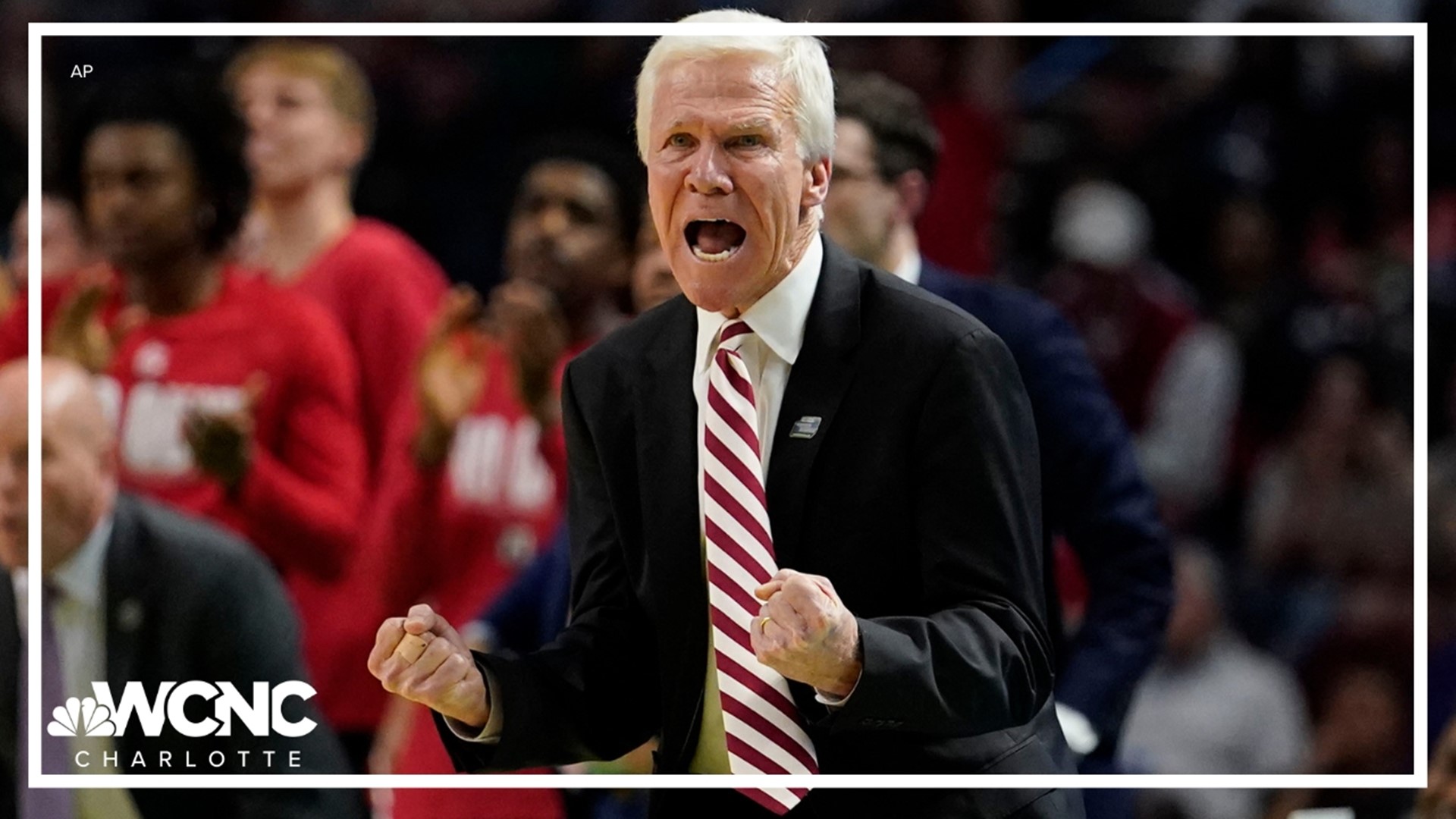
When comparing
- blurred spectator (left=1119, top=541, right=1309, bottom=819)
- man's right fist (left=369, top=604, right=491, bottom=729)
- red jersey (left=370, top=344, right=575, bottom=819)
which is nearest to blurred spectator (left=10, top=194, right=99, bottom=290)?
red jersey (left=370, top=344, right=575, bottom=819)

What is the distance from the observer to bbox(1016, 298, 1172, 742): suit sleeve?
9.91 ft

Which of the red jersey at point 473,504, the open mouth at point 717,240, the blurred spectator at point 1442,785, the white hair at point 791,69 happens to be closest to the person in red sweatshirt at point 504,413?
the red jersey at point 473,504

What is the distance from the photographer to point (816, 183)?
271cm

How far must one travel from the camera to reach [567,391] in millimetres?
2867

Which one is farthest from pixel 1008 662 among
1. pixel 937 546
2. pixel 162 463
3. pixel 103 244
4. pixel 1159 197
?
pixel 103 244

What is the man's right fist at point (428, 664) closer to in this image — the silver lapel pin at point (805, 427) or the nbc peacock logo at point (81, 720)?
the silver lapel pin at point (805, 427)

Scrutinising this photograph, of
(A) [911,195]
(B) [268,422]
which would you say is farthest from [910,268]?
(B) [268,422]

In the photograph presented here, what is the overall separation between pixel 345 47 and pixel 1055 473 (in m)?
1.29

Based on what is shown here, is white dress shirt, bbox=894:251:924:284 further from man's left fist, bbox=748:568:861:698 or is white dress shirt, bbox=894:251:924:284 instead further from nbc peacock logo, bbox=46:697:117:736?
nbc peacock logo, bbox=46:697:117:736

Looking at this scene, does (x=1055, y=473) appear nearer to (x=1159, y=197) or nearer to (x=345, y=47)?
(x=1159, y=197)

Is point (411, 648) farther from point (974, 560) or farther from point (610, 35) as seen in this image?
point (610, 35)

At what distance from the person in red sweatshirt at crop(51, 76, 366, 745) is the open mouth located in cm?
91

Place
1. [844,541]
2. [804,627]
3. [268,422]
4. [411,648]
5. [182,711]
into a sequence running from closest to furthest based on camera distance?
[804,627] → [411,648] → [844,541] → [182,711] → [268,422]

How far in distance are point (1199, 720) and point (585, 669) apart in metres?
1.02
